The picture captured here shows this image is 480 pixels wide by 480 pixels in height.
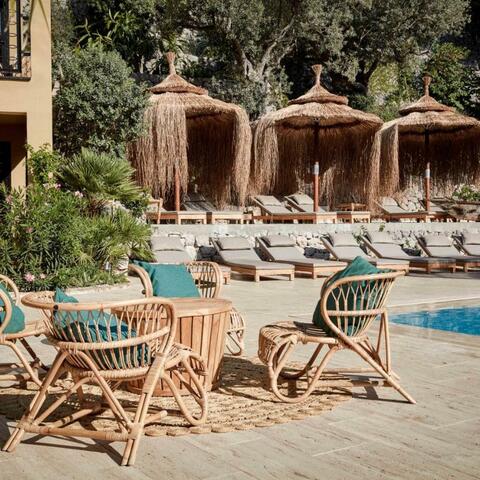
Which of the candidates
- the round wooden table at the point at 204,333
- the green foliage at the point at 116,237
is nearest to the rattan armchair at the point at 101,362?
the round wooden table at the point at 204,333

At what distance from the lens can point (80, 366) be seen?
337 cm

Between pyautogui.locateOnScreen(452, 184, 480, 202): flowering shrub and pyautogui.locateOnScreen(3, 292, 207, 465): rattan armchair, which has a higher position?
pyautogui.locateOnScreen(452, 184, 480, 202): flowering shrub

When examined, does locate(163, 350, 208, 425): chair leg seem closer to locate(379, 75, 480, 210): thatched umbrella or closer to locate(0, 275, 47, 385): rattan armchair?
locate(0, 275, 47, 385): rattan armchair

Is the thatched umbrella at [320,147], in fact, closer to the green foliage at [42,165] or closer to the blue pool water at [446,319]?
the green foliage at [42,165]

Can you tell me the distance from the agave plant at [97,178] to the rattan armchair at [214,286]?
232 inches

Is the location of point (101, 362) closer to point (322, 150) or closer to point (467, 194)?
point (322, 150)

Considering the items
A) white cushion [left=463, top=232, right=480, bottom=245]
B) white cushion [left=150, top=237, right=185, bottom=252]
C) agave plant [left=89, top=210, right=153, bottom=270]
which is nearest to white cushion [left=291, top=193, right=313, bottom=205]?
white cushion [left=463, top=232, right=480, bottom=245]

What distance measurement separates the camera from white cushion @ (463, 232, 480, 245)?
51.2 feet

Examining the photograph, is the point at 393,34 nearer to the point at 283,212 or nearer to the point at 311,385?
the point at 283,212

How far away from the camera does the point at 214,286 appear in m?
5.71

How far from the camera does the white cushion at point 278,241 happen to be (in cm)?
1352

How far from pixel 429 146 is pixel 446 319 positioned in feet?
43.7

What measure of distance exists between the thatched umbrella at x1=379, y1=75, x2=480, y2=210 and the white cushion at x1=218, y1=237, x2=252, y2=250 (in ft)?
20.6

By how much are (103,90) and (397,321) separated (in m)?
10.1
